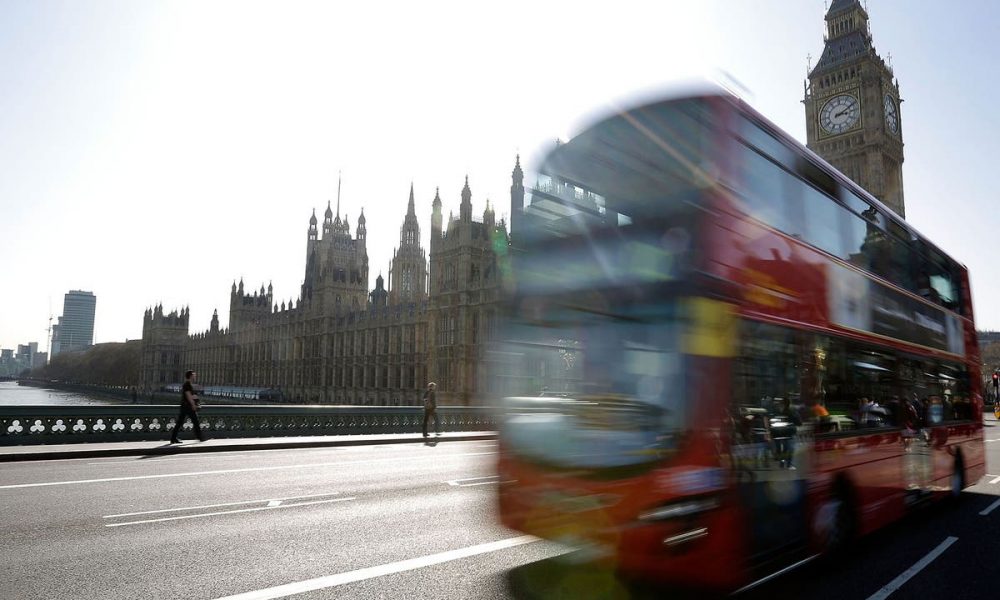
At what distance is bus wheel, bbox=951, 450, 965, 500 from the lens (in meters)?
9.46

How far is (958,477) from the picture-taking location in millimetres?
9664

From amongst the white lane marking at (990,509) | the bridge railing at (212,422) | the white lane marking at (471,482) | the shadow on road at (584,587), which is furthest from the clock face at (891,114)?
the shadow on road at (584,587)

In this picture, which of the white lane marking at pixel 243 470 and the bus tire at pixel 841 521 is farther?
the white lane marking at pixel 243 470

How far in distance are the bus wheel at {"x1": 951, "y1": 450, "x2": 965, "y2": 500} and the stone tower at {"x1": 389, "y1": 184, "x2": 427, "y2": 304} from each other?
62.9 meters

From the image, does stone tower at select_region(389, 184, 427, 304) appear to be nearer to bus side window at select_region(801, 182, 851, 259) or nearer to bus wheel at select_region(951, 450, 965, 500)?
bus wheel at select_region(951, 450, 965, 500)

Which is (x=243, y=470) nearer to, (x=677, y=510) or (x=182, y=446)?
(x=182, y=446)

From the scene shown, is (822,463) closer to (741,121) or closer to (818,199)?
(818,199)

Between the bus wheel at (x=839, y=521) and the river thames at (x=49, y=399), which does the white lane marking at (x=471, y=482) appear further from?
the river thames at (x=49, y=399)

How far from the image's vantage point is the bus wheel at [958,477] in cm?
946

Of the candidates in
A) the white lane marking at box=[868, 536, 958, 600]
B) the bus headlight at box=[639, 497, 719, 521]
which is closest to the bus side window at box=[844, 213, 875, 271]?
the white lane marking at box=[868, 536, 958, 600]

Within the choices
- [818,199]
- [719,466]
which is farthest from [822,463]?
[818,199]

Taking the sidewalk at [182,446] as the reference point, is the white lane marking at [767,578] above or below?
below

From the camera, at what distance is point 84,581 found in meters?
4.79

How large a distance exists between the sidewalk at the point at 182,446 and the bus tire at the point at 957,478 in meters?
13.1
